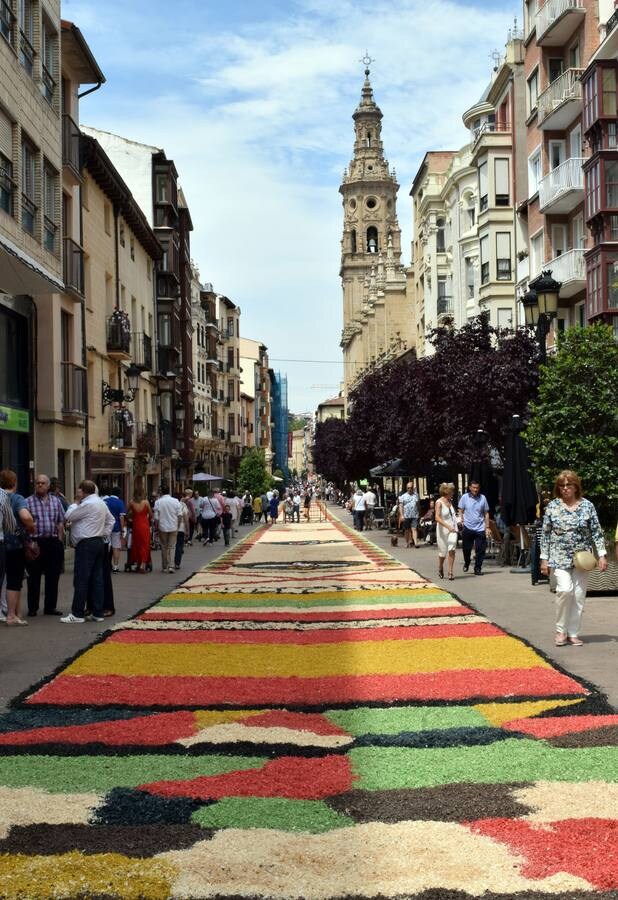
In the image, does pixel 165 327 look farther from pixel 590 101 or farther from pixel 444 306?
pixel 590 101

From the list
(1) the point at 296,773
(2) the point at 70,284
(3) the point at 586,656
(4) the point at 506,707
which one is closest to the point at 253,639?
(3) the point at 586,656

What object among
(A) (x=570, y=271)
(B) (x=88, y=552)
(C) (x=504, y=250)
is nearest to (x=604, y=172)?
(A) (x=570, y=271)

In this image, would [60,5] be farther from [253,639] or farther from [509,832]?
[509,832]

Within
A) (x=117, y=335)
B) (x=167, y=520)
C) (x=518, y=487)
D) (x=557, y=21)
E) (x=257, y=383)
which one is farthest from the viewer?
(x=257, y=383)

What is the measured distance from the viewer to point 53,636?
13.7m

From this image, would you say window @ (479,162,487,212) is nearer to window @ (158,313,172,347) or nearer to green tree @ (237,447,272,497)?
window @ (158,313,172,347)

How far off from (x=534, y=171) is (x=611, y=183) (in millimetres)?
8004

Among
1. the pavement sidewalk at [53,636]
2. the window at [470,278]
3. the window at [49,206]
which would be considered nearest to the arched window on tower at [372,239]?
the window at [470,278]

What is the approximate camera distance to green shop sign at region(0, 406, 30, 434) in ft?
77.1

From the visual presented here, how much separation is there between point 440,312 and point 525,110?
71.5ft

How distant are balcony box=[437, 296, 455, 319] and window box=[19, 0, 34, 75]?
4253 centimetres

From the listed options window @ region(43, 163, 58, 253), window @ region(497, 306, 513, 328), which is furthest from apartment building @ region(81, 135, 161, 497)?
window @ region(497, 306, 513, 328)

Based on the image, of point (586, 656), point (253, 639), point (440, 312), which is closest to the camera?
point (586, 656)

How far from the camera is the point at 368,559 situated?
28219mm
